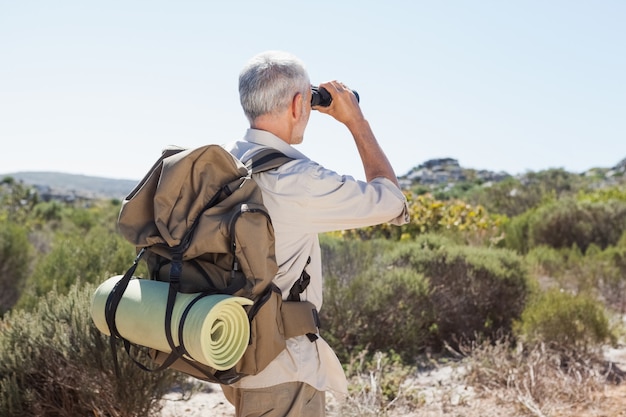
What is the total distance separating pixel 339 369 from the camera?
8.20 feet

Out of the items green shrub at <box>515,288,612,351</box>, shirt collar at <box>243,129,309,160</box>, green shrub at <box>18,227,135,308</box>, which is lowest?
green shrub at <box>515,288,612,351</box>

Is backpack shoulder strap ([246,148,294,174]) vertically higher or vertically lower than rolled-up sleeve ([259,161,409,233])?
higher

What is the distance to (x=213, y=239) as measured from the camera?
6.97 ft

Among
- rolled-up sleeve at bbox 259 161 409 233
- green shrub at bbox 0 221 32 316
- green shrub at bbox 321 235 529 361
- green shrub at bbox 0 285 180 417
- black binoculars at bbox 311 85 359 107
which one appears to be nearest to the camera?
rolled-up sleeve at bbox 259 161 409 233

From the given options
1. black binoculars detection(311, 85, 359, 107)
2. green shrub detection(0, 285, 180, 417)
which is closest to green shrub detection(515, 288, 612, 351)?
green shrub detection(0, 285, 180, 417)

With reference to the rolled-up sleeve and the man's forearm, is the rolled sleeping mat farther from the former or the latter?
the man's forearm

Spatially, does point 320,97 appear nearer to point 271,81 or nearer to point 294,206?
point 271,81

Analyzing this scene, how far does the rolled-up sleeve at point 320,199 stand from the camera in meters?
2.33

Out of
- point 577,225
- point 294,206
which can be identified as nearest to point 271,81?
point 294,206

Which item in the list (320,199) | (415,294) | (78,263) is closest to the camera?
(320,199)

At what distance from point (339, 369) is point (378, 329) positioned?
4229mm

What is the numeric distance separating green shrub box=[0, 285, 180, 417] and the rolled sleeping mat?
1824 mm

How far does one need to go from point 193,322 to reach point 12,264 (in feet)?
24.8

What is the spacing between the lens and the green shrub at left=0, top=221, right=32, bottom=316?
343 inches
